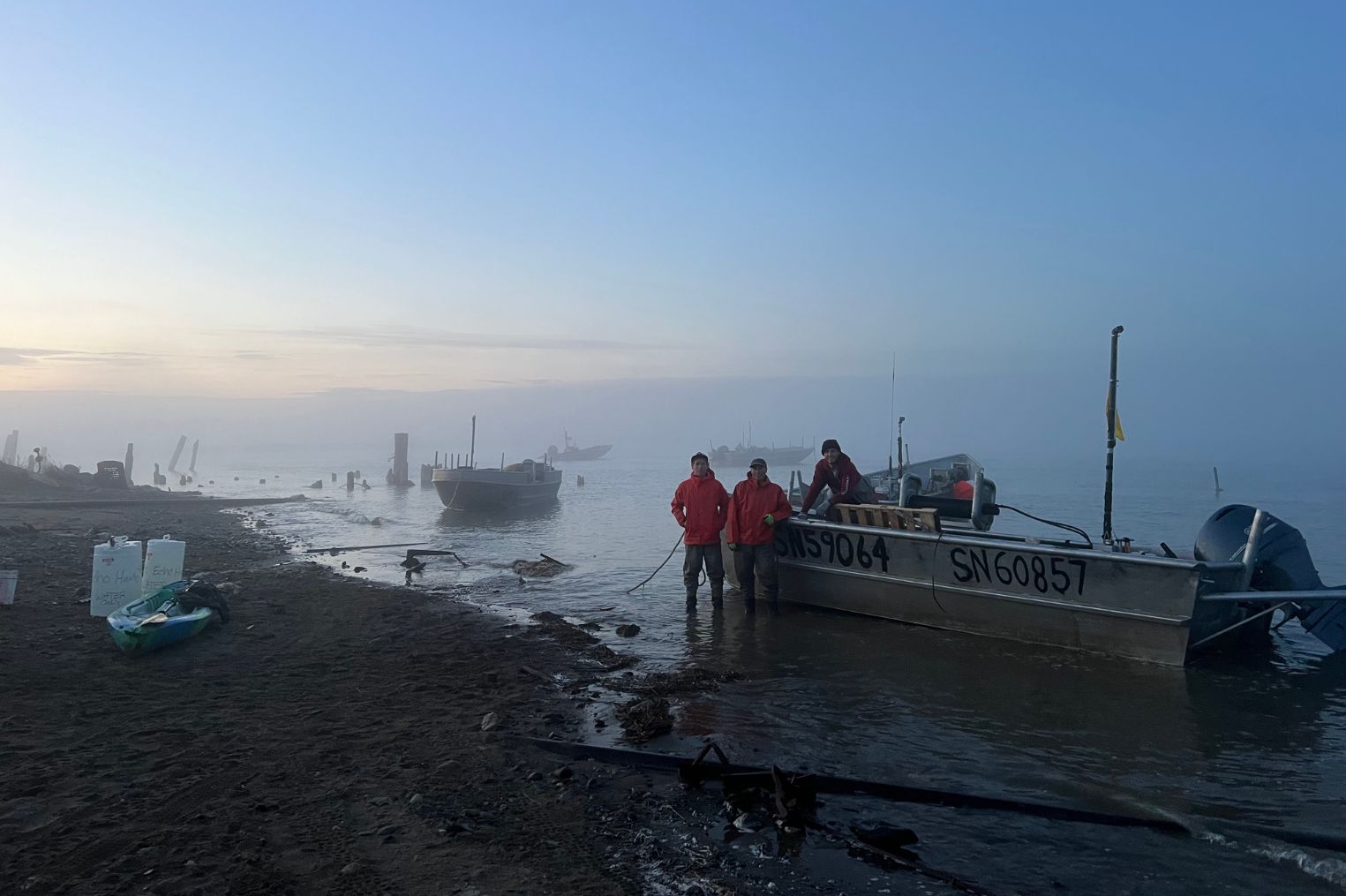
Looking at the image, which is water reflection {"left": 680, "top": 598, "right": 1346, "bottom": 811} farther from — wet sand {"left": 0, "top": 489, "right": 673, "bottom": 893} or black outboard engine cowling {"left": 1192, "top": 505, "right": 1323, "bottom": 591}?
wet sand {"left": 0, "top": 489, "right": 673, "bottom": 893}

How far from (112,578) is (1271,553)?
12.4 m

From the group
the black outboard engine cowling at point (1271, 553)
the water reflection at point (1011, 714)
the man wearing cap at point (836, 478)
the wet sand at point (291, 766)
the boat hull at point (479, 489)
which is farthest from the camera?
the boat hull at point (479, 489)

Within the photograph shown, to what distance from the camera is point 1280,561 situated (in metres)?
8.90

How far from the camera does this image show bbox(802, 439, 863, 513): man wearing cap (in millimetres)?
11062

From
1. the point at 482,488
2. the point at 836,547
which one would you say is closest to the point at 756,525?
the point at 836,547

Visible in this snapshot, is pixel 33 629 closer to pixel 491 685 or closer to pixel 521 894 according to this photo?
pixel 491 685

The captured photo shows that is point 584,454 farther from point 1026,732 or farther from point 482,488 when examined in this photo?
point 1026,732

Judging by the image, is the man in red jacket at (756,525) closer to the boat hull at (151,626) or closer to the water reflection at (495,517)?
the boat hull at (151,626)

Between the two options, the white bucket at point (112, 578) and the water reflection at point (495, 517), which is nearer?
the white bucket at point (112, 578)

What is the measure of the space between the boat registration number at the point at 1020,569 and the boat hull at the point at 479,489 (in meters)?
29.3

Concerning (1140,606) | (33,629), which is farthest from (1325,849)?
(33,629)

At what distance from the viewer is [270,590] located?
11867 millimetres

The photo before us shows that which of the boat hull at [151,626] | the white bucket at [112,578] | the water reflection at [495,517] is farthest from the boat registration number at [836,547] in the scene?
the water reflection at [495,517]

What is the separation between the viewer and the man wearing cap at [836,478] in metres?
11.1
